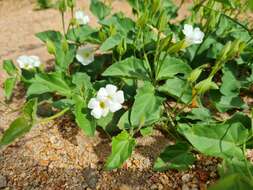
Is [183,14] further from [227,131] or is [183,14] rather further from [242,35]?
[227,131]

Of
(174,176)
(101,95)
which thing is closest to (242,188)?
(174,176)

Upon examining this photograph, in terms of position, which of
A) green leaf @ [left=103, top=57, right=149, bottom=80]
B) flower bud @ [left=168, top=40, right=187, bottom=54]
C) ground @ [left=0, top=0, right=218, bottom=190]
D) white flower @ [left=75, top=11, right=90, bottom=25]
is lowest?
ground @ [left=0, top=0, right=218, bottom=190]

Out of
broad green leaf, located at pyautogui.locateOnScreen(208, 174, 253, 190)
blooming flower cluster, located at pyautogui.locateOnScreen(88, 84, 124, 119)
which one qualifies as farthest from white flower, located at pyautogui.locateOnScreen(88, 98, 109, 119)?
broad green leaf, located at pyautogui.locateOnScreen(208, 174, 253, 190)

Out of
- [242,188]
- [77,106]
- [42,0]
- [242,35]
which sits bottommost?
[42,0]

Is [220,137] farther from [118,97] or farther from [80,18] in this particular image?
[80,18]

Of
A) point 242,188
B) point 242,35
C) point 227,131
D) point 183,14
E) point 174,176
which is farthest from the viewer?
point 183,14

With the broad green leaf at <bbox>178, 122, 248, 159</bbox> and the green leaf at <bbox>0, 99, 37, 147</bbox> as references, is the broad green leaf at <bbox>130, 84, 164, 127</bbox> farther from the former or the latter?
the green leaf at <bbox>0, 99, 37, 147</bbox>
